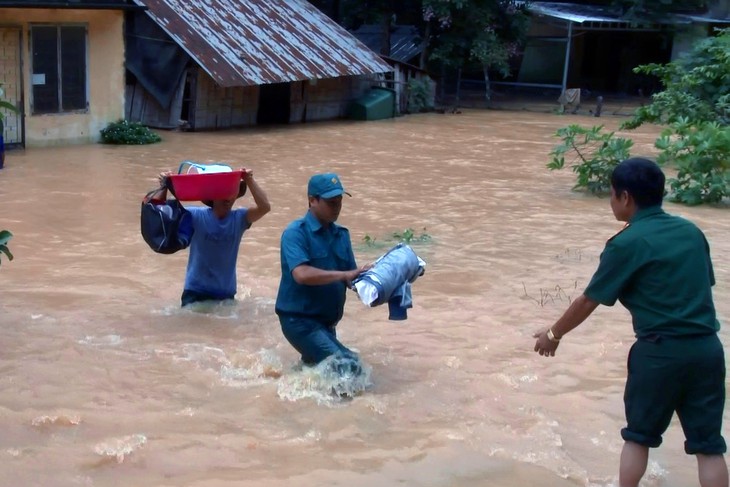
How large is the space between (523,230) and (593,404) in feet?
18.9

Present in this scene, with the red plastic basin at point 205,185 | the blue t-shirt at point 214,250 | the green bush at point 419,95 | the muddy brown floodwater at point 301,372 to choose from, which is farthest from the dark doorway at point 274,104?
the red plastic basin at point 205,185

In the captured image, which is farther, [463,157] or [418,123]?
[418,123]

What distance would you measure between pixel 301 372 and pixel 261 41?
17597 mm

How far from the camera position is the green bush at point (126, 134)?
18766 mm

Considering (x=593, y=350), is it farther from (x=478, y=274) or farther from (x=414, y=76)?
(x=414, y=76)

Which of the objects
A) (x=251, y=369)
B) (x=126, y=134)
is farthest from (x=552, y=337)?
(x=126, y=134)

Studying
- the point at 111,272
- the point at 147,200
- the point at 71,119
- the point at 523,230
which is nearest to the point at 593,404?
the point at 147,200

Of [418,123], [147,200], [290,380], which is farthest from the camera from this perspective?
[418,123]

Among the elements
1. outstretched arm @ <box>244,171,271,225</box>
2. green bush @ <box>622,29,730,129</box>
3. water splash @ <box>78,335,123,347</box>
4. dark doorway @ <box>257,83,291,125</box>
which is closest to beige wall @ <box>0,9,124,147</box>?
dark doorway @ <box>257,83,291,125</box>

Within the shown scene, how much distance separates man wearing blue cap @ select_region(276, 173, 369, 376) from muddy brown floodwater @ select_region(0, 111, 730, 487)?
0.36 m

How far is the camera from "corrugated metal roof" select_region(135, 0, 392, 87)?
20.8 m

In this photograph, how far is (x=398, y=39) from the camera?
104ft

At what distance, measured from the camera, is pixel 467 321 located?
7980mm

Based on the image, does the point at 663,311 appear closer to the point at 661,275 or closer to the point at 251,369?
the point at 661,275
